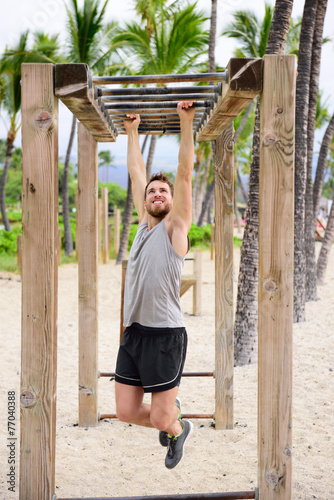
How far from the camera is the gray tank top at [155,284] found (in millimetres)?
2463

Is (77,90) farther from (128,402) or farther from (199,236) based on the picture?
(199,236)

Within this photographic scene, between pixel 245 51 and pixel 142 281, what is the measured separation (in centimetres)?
1722

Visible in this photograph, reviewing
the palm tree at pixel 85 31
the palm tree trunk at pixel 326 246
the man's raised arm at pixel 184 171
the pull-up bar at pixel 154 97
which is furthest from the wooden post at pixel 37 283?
the palm tree at pixel 85 31

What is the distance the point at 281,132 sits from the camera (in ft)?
6.95

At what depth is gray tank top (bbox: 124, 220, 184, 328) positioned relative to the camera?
2463 millimetres

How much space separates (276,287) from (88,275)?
1.85 metres

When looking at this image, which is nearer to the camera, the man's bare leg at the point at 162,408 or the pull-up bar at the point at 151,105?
the man's bare leg at the point at 162,408

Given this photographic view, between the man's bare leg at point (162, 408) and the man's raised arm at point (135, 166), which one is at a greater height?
the man's raised arm at point (135, 166)

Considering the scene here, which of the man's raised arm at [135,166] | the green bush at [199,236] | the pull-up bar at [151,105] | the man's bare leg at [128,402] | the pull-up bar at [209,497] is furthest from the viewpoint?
the green bush at [199,236]

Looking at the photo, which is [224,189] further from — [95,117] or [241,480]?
[241,480]

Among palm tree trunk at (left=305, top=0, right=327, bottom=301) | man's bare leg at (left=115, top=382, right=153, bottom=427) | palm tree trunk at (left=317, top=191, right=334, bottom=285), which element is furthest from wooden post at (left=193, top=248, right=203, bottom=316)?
man's bare leg at (left=115, top=382, right=153, bottom=427)

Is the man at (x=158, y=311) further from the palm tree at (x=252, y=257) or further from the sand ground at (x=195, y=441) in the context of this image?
the palm tree at (x=252, y=257)

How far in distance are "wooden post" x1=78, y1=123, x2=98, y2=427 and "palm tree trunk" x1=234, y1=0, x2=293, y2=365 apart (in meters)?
2.08

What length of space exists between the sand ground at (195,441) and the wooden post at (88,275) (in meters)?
0.26
